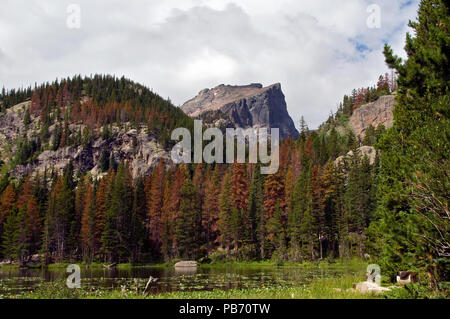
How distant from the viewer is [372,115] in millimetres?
135375

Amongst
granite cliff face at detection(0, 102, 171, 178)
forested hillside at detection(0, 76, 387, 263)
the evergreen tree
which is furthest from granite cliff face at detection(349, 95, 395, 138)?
the evergreen tree

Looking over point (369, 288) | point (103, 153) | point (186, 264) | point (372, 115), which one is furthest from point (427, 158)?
point (103, 153)

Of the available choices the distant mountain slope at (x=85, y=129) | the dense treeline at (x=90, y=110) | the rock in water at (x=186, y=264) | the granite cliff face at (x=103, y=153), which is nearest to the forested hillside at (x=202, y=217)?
the rock in water at (x=186, y=264)

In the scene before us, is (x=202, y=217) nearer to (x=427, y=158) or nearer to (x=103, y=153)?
(x=427, y=158)

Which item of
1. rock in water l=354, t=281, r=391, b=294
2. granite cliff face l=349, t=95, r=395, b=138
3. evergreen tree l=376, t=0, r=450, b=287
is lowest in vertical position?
rock in water l=354, t=281, r=391, b=294

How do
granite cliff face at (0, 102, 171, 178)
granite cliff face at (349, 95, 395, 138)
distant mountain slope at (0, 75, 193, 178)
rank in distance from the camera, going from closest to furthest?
granite cliff face at (349, 95, 395, 138) < granite cliff face at (0, 102, 171, 178) < distant mountain slope at (0, 75, 193, 178)

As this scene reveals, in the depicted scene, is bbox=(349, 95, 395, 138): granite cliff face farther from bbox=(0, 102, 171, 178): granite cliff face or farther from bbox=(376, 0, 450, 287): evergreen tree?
bbox=(376, 0, 450, 287): evergreen tree

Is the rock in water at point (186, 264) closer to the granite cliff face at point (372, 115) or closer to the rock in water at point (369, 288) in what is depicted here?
the rock in water at point (369, 288)

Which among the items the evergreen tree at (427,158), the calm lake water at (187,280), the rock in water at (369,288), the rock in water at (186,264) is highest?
the evergreen tree at (427,158)

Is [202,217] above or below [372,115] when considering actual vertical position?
below

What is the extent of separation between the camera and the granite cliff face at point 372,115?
130375 millimetres

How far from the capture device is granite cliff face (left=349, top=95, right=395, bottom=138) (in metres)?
130
